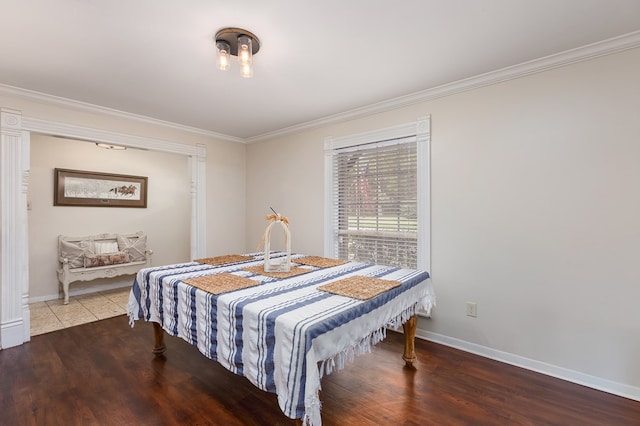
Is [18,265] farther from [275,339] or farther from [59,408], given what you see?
[275,339]

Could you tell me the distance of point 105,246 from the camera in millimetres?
4531

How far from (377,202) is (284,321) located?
2148 millimetres

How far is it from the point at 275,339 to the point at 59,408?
1635mm

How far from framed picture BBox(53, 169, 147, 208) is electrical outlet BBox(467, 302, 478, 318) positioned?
5100 mm

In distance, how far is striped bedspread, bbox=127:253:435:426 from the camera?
1293mm

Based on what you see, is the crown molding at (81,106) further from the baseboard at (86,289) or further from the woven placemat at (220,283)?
the baseboard at (86,289)

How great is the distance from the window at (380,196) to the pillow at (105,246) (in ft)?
11.1

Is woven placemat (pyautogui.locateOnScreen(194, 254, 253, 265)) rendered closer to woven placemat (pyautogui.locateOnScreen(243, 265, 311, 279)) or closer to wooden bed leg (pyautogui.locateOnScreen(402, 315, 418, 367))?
woven placemat (pyautogui.locateOnScreen(243, 265, 311, 279))

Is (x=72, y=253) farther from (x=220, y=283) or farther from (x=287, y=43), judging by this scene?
(x=287, y=43)

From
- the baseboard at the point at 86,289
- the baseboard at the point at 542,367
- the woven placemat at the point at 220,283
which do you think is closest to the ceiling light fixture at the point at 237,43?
the woven placemat at the point at 220,283

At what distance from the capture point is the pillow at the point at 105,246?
4.45 metres

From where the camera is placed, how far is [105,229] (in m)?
4.74

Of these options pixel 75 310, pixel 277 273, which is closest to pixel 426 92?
pixel 277 273

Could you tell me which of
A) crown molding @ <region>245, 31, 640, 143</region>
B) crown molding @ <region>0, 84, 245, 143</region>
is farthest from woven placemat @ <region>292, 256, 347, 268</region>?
crown molding @ <region>0, 84, 245, 143</region>
